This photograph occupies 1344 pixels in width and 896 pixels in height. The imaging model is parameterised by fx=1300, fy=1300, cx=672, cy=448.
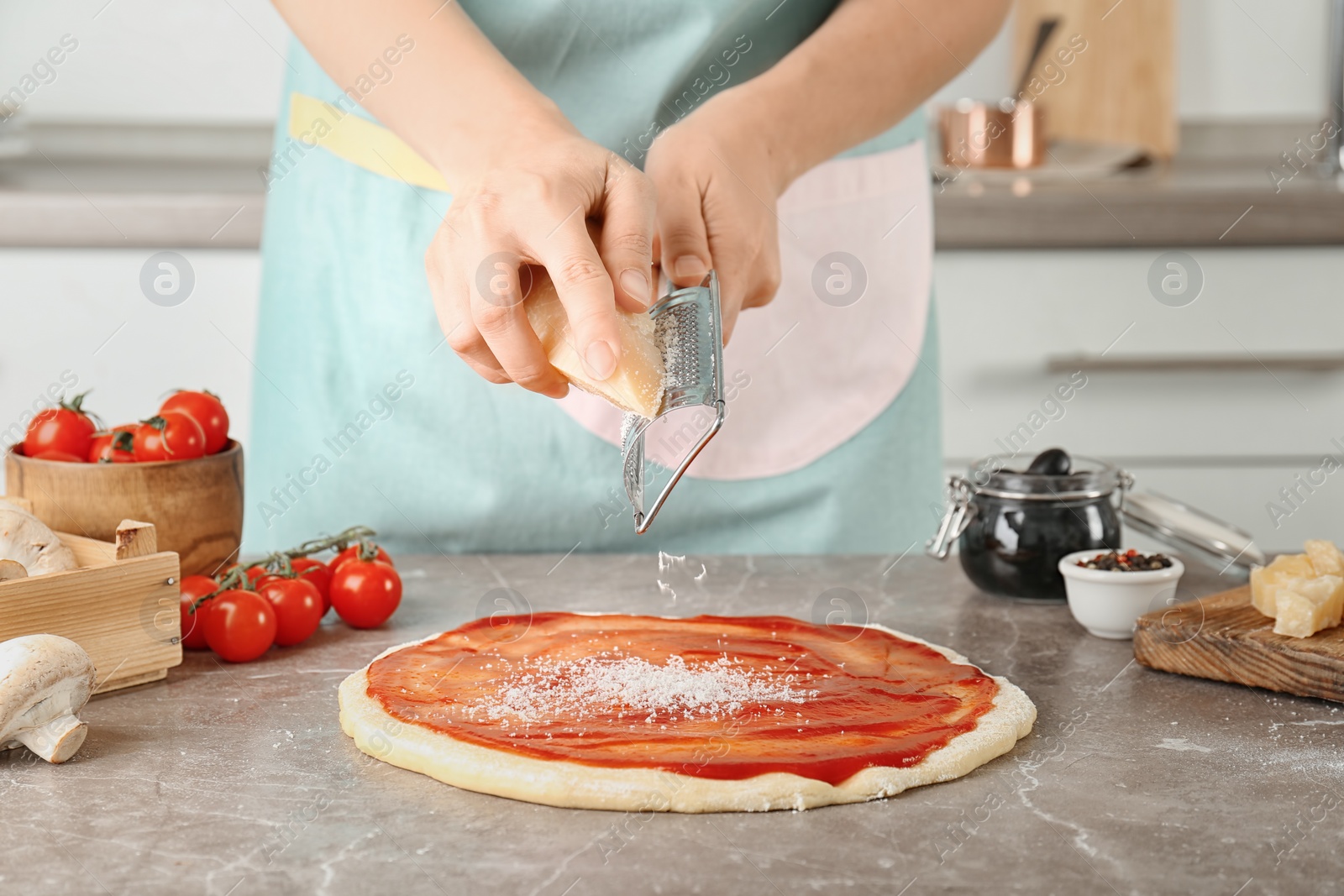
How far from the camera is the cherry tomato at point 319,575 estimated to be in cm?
117

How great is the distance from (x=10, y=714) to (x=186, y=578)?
0.95 feet

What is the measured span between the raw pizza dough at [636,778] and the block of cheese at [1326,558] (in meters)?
0.36

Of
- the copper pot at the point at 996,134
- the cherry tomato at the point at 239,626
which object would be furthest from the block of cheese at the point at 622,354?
the copper pot at the point at 996,134

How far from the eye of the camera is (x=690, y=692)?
951 millimetres

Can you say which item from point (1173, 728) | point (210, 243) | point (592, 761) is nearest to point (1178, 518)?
point (1173, 728)

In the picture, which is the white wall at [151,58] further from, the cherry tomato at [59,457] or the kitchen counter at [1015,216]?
the cherry tomato at [59,457]

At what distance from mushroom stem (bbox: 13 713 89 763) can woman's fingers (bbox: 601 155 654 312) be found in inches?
18.4

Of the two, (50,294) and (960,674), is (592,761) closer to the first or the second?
(960,674)

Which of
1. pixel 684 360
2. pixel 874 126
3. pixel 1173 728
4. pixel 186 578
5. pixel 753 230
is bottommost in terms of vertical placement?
pixel 1173 728

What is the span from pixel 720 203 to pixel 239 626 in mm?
525

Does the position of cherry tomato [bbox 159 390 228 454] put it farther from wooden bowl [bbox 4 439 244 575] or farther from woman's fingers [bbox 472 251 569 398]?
woman's fingers [bbox 472 251 569 398]

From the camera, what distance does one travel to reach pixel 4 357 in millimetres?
2256

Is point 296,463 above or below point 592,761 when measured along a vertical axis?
above

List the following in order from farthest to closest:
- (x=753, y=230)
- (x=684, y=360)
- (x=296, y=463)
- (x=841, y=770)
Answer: (x=296, y=463) < (x=753, y=230) < (x=684, y=360) < (x=841, y=770)
